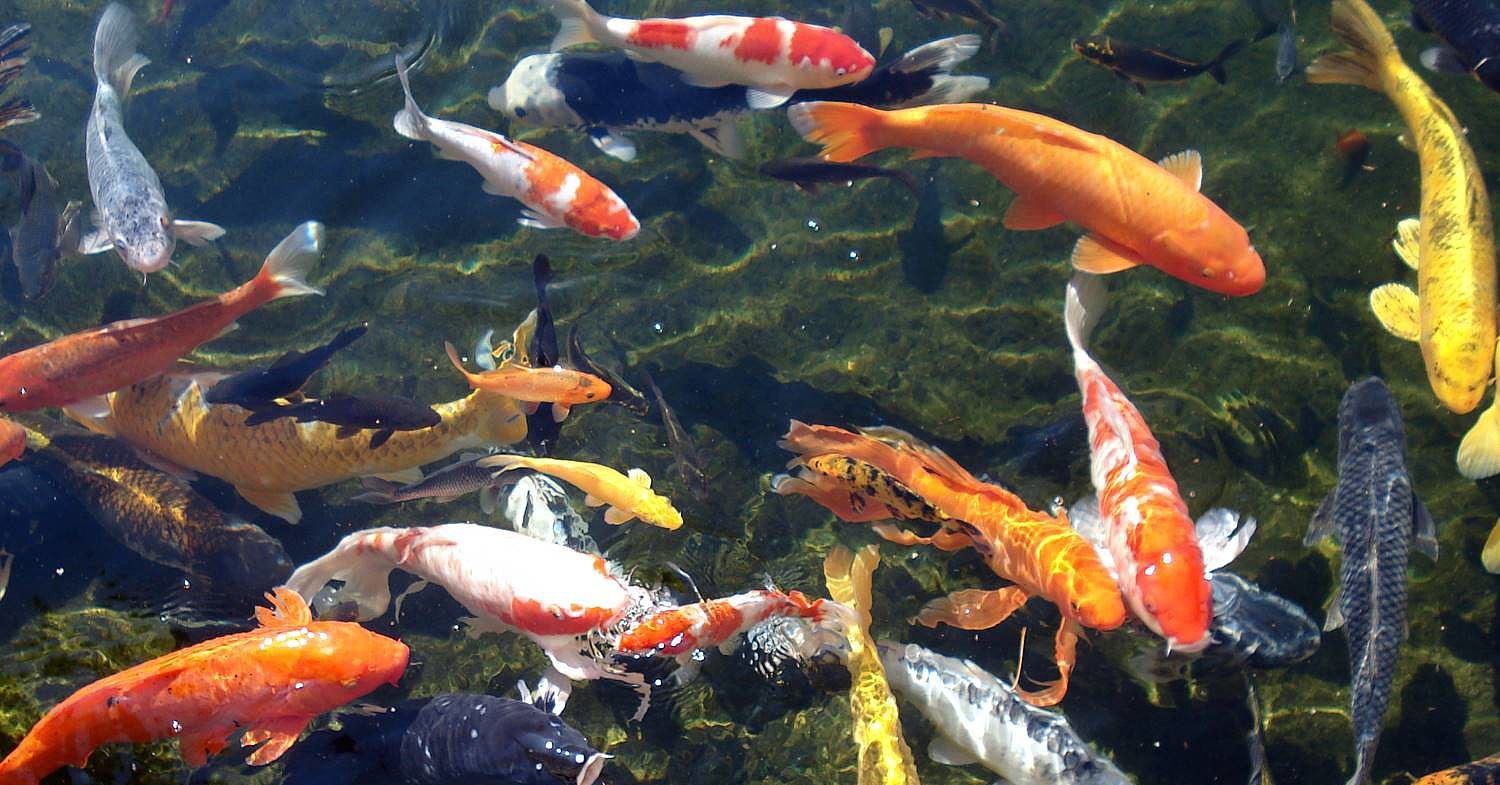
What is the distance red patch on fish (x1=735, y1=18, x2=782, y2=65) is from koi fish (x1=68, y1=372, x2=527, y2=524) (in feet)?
7.21

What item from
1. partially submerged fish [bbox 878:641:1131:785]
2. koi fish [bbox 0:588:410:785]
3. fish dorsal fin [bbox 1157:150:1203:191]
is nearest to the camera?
koi fish [bbox 0:588:410:785]

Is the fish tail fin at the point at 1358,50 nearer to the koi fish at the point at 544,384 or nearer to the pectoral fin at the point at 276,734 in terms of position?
the koi fish at the point at 544,384

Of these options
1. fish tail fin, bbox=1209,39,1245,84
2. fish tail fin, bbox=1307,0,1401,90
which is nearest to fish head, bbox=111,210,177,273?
fish tail fin, bbox=1209,39,1245,84

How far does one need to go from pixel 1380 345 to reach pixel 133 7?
320 inches

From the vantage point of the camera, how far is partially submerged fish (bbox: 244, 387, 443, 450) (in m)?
4.38

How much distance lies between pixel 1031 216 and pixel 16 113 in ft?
20.3

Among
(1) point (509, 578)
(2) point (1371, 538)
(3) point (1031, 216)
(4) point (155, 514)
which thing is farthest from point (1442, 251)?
(4) point (155, 514)

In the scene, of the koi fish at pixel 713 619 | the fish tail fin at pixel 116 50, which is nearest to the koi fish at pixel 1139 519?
the koi fish at pixel 713 619

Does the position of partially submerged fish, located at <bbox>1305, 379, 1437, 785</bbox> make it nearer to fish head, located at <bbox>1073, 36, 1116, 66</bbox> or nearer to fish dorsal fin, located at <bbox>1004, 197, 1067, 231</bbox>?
fish dorsal fin, located at <bbox>1004, 197, 1067, 231</bbox>

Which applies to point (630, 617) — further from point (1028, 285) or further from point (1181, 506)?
point (1028, 285)

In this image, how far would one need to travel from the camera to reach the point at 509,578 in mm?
3910

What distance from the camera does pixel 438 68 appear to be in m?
5.90

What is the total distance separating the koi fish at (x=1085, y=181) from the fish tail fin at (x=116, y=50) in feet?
13.5

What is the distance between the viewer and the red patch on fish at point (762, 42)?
451cm
